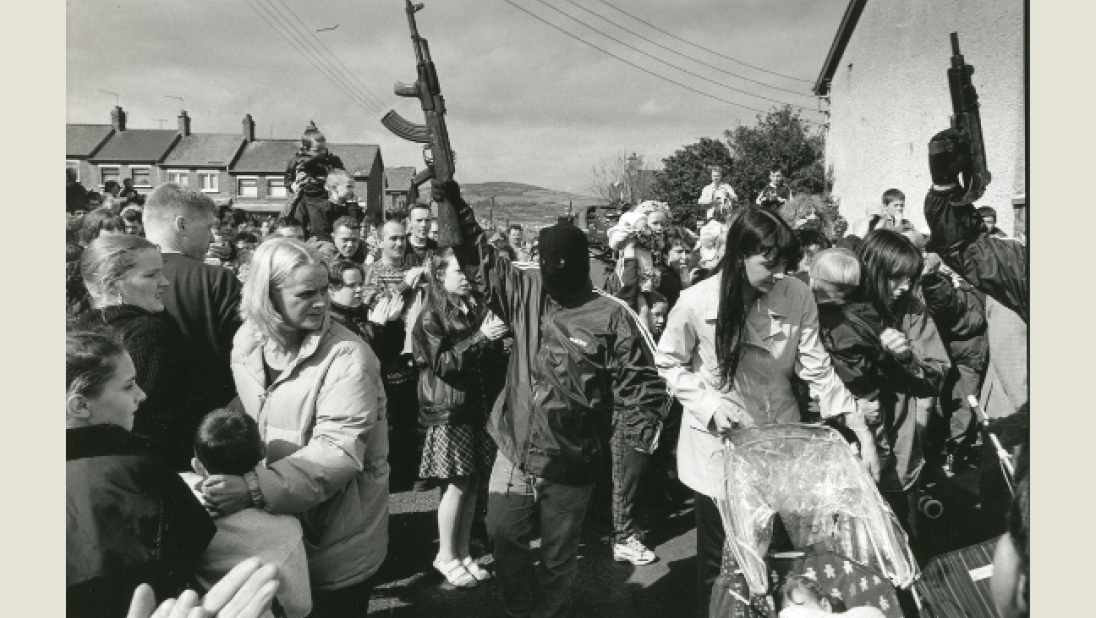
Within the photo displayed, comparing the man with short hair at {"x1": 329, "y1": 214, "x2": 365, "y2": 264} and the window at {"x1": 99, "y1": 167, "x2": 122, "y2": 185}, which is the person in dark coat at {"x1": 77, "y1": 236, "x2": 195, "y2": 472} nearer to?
the man with short hair at {"x1": 329, "y1": 214, "x2": 365, "y2": 264}

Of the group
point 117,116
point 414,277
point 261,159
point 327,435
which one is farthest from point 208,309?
point 261,159

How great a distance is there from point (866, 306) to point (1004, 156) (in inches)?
33.1

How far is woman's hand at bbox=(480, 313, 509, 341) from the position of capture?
3705mm

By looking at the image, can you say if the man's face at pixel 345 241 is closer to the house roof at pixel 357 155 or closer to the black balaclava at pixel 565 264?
the house roof at pixel 357 155

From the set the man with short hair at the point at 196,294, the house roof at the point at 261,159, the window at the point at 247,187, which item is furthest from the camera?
the window at the point at 247,187

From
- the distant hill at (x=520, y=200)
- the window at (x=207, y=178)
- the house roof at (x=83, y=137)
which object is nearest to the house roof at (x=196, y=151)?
the window at (x=207, y=178)

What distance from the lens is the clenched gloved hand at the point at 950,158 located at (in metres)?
3.04

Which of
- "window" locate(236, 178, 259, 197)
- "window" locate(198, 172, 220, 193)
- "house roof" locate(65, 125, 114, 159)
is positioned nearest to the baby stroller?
"house roof" locate(65, 125, 114, 159)

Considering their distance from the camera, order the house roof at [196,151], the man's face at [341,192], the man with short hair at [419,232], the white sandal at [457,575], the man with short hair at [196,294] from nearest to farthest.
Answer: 1. the man with short hair at [196,294]
2. the white sandal at [457,575]
3. the man's face at [341,192]
4. the man with short hair at [419,232]
5. the house roof at [196,151]

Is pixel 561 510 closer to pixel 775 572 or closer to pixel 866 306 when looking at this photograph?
pixel 775 572

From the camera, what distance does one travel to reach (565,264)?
3256mm

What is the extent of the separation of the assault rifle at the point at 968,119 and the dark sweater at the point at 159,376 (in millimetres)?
3082

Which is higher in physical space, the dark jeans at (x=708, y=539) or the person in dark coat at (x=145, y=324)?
the person in dark coat at (x=145, y=324)

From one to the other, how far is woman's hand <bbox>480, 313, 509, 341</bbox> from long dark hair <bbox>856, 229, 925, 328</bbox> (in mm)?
1788
